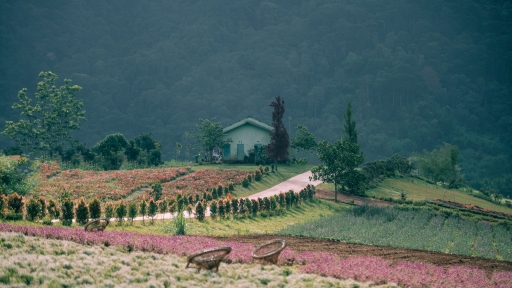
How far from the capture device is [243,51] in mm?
128625

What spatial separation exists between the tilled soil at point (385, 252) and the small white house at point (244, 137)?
30.7 m

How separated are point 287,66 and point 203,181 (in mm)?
86692

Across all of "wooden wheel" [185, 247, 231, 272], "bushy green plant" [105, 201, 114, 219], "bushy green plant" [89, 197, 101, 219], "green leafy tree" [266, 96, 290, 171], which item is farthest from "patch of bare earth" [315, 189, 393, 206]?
"wooden wheel" [185, 247, 231, 272]

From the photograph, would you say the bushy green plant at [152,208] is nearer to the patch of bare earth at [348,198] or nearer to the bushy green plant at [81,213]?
the bushy green plant at [81,213]

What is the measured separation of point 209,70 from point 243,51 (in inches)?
429

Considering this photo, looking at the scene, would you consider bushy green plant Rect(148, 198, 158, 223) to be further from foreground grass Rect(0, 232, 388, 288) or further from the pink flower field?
foreground grass Rect(0, 232, 388, 288)

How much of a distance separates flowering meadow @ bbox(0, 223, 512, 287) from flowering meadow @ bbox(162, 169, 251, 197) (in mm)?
16205

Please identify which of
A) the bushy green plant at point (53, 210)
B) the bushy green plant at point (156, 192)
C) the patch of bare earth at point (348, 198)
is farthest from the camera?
the patch of bare earth at point (348, 198)

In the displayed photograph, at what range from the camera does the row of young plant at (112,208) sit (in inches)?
894

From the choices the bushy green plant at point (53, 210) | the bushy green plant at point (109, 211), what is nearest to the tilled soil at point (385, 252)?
the bushy green plant at point (109, 211)

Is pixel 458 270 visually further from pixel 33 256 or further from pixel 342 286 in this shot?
pixel 33 256

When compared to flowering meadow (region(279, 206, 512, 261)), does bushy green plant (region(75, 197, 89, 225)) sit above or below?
above

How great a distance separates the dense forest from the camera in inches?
4195

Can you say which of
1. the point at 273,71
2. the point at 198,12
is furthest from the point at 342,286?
the point at 198,12
